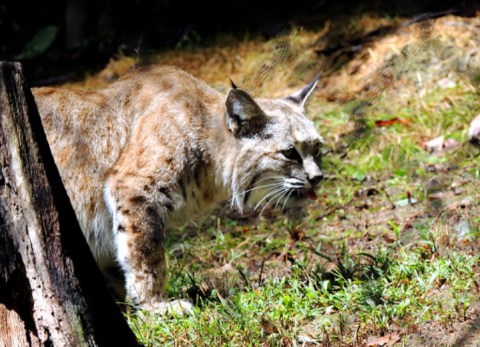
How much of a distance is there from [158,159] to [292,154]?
31.7 inches

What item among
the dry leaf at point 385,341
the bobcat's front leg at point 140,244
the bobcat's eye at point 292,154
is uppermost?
the bobcat's eye at point 292,154

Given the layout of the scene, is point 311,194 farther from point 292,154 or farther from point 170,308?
point 170,308

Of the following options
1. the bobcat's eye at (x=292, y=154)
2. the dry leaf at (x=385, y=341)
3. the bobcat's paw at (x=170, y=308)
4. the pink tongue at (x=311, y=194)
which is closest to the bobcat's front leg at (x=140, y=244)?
the bobcat's paw at (x=170, y=308)

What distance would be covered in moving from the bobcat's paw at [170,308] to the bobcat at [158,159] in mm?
10

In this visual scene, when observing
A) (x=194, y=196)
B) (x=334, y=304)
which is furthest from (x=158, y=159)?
(x=334, y=304)

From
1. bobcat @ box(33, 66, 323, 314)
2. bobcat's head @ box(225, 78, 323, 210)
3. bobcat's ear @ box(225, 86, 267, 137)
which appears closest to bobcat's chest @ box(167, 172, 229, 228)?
bobcat @ box(33, 66, 323, 314)

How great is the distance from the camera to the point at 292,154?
479 centimetres

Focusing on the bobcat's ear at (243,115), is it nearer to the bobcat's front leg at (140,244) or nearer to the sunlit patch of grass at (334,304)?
the bobcat's front leg at (140,244)

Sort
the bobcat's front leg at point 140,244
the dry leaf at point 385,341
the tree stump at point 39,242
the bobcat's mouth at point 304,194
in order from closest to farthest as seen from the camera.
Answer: the tree stump at point 39,242, the dry leaf at point 385,341, the bobcat's front leg at point 140,244, the bobcat's mouth at point 304,194

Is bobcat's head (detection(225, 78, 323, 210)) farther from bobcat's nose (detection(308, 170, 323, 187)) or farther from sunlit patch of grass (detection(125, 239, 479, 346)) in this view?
sunlit patch of grass (detection(125, 239, 479, 346))

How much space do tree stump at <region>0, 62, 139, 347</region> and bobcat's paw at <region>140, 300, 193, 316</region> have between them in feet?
3.81

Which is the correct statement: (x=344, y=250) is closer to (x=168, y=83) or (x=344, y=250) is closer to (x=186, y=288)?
(x=186, y=288)

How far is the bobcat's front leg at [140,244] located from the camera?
4.53 m

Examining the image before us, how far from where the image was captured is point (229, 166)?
Answer: 4.85 meters
